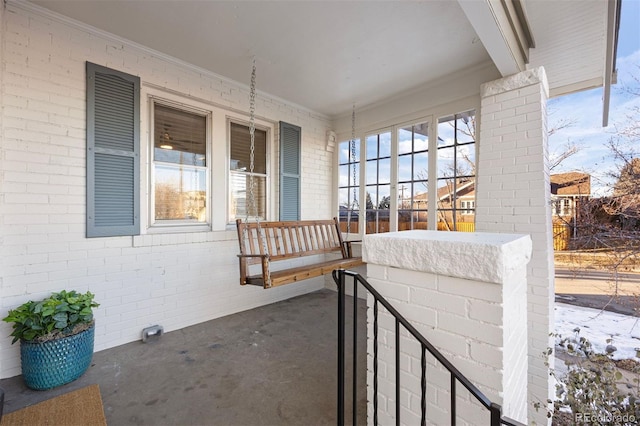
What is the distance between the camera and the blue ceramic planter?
1.99 meters

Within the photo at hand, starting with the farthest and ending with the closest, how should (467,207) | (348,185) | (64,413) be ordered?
1. (348,185)
2. (467,207)
3. (64,413)

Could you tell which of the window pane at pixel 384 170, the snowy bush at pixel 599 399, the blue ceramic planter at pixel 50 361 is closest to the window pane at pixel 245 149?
the window pane at pixel 384 170

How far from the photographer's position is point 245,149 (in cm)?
376

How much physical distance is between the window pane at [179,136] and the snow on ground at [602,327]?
169 inches

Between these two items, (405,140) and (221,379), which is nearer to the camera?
(221,379)

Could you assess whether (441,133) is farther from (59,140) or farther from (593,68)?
(59,140)

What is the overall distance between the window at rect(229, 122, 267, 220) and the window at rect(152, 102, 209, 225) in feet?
1.23

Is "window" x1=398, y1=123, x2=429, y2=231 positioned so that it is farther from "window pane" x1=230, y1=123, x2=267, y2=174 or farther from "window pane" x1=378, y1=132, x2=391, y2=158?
"window pane" x1=230, y1=123, x2=267, y2=174

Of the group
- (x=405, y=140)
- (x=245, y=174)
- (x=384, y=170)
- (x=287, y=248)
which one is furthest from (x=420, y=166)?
(x=245, y=174)

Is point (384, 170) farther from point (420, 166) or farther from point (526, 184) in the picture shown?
point (526, 184)

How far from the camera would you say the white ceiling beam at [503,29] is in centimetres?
175

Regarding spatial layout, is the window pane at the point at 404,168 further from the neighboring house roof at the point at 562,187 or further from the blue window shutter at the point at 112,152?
the blue window shutter at the point at 112,152

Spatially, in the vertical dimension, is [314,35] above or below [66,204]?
above

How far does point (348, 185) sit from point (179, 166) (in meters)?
2.51
